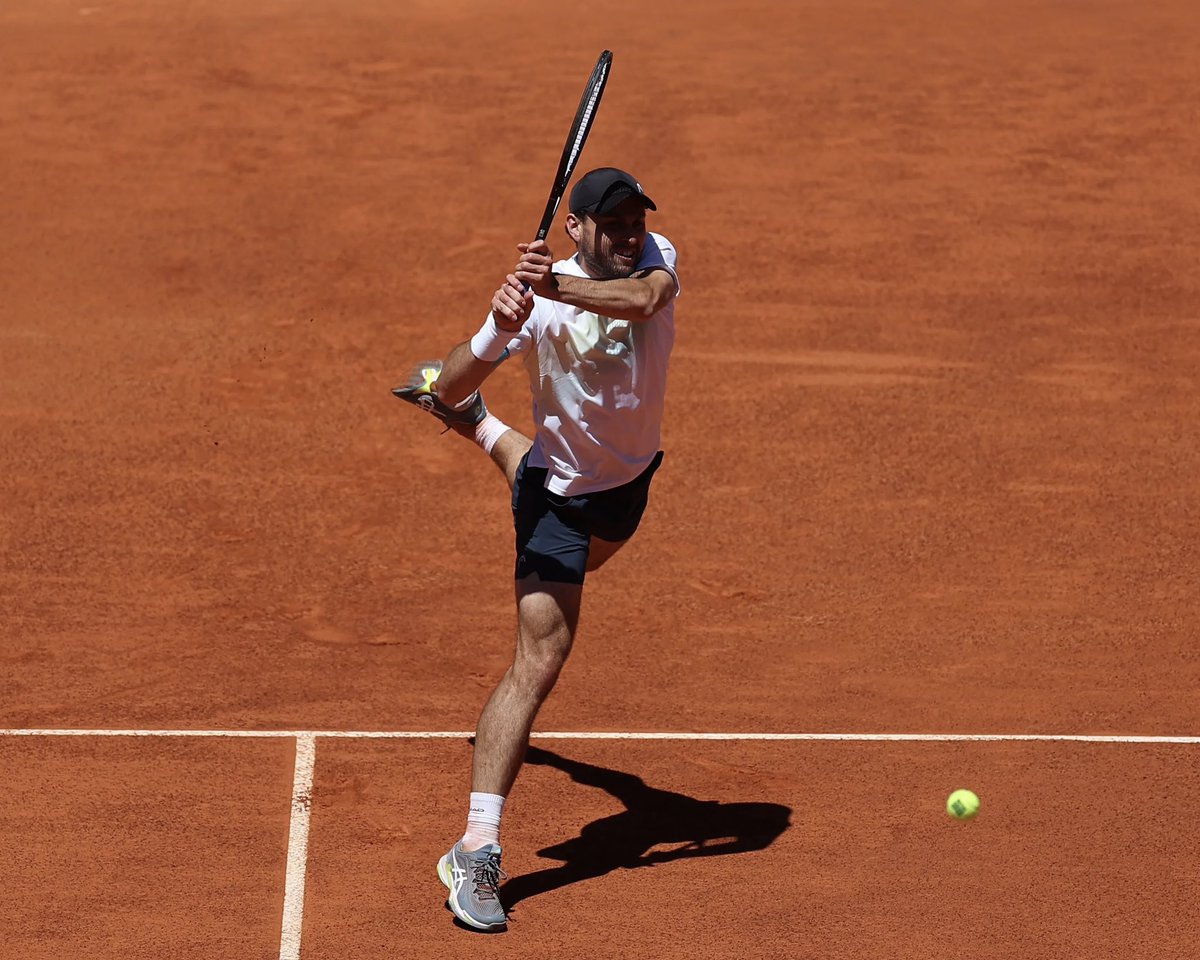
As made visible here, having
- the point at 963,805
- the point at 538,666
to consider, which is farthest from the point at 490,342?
the point at 963,805

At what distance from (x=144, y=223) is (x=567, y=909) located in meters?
8.88

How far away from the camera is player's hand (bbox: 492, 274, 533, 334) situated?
614 centimetres

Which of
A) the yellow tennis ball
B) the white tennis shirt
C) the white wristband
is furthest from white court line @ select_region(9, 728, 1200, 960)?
the white wristband

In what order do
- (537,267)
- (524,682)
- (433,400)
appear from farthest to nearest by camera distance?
1. (433,400)
2. (524,682)
3. (537,267)

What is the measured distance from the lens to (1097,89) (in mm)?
16000

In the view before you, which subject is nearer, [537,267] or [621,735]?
[537,267]

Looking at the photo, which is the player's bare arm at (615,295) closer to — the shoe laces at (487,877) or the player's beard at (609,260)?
the player's beard at (609,260)

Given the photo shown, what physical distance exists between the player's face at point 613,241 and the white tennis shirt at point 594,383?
59mm

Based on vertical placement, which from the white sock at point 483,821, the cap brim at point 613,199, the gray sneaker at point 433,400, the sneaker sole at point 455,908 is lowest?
the sneaker sole at point 455,908

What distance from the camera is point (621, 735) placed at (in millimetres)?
8055

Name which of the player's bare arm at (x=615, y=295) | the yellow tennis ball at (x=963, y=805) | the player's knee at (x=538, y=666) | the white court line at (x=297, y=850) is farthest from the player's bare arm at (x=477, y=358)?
the yellow tennis ball at (x=963, y=805)

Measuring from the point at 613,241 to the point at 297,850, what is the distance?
2578 mm

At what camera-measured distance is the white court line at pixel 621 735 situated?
790cm

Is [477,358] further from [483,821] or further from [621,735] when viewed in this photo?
[621,735]
